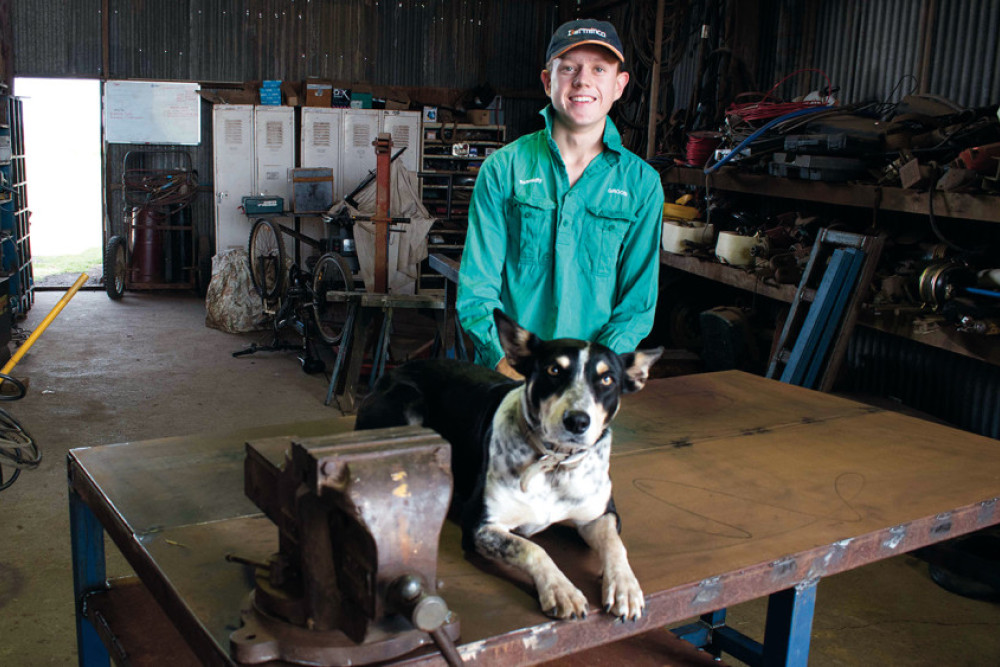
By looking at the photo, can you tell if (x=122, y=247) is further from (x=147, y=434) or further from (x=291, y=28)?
(x=147, y=434)

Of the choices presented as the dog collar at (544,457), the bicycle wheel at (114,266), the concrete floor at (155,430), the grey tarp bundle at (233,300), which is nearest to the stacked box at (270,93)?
the bicycle wheel at (114,266)

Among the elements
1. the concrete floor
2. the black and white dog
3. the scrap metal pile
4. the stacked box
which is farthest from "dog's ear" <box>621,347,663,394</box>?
the stacked box

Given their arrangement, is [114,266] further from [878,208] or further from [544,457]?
[544,457]

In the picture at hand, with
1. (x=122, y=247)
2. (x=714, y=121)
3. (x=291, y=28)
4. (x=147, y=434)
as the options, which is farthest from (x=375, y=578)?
(x=291, y=28)

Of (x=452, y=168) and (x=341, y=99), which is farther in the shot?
(x=452, y=168)

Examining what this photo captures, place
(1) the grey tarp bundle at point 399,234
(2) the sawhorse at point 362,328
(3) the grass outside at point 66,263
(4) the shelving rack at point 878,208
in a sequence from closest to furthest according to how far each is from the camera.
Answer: (4) the shelving rack at point 878,208 → (2) the sawhorse at point 362,328 → (1) the grey tarp bundle at point 399,234 → (3) the grass outside at point 66,263

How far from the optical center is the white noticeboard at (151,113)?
33.3 feet

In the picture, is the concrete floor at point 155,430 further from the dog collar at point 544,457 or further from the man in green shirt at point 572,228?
the dog collar at point 544,457

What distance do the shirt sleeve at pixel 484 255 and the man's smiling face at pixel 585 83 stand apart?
0.27m

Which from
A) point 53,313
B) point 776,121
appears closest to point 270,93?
point 776,121

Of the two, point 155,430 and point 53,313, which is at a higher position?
point 53,313

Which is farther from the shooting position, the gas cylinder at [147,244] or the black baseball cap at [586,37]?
the gas cylinder at [147,244]

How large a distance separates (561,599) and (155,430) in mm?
4448

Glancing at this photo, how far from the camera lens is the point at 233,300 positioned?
8328 mm
